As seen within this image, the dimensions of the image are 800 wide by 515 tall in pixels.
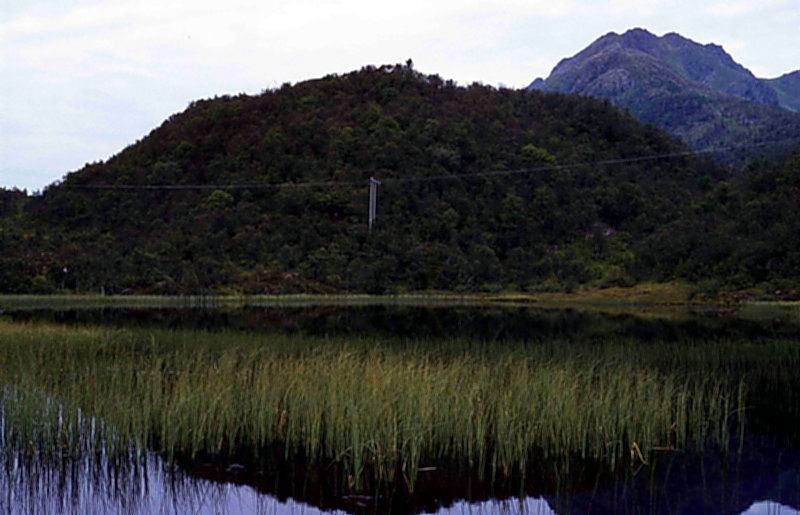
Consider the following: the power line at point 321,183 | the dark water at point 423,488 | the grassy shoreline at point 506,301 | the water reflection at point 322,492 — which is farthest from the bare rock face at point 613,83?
the water reflection at point 322,492

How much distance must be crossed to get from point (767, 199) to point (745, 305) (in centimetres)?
1624

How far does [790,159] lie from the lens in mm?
59500

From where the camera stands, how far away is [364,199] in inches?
2594

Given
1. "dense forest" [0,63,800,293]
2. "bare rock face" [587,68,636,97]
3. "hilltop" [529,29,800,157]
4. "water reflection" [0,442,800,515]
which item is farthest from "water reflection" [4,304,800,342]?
"bare rock face" [587,68,636,97]

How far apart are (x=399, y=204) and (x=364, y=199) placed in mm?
2848

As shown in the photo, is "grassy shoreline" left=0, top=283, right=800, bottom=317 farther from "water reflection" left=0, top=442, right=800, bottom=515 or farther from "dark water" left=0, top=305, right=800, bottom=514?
"water reflection" left=0, top=442, right=800, bottom=515

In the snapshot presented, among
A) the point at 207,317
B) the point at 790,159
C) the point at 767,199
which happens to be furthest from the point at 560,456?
the point at 790,159

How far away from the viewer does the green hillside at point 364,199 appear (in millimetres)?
57062

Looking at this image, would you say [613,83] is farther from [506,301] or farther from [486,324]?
[486,324]

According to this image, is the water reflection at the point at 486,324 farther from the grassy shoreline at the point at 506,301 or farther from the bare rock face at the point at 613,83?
the bare rock face at the point at 613,83

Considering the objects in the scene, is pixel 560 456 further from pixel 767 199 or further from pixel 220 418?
pixel 767 199

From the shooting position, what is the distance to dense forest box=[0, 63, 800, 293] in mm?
54906

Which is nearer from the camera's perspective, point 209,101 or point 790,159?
point 790,159

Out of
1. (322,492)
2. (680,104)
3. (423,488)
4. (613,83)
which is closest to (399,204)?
(423,488)
